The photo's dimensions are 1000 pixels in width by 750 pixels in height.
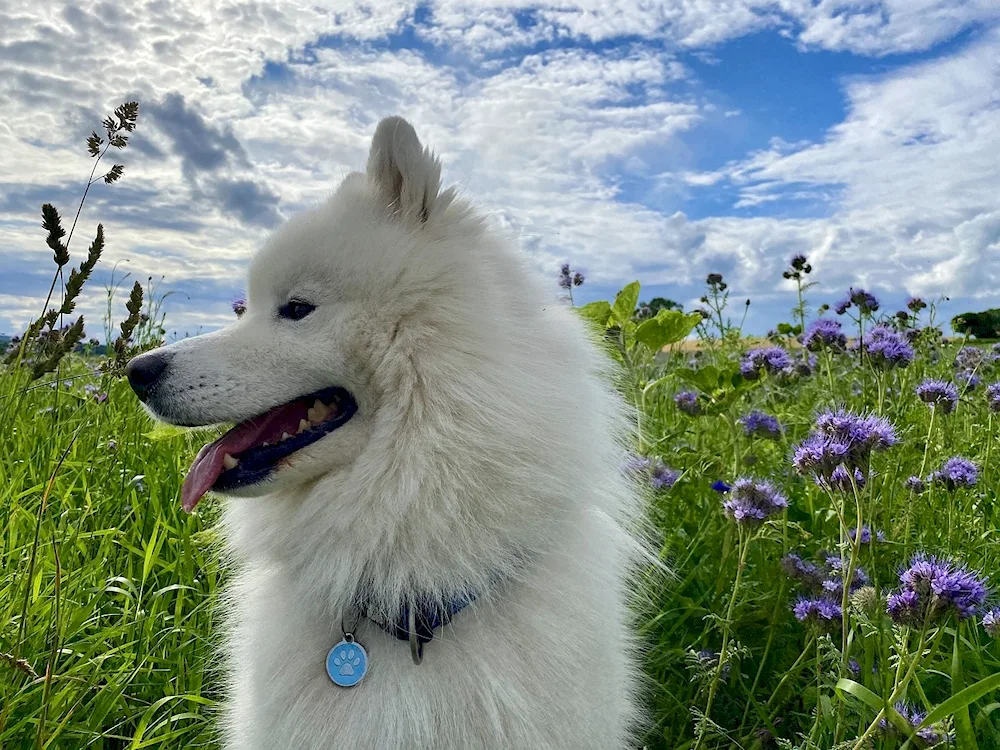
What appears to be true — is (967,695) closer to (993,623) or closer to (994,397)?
(993,623)

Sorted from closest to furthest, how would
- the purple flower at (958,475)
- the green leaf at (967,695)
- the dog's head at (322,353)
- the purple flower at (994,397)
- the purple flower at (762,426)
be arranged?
the green leaf at (967,695), the dog's head at (322,353), the purple flower at (958,475), the purple flower at (762,426), the purple flower at (994,397)

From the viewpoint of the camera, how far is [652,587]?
3.42m

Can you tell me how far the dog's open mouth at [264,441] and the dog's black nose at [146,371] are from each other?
246mm

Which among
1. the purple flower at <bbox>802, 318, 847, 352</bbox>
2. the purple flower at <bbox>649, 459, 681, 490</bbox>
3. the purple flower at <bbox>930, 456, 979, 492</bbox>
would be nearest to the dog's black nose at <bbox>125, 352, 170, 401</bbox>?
the purple flower at <bbox>649, 459, 681, 490</bbox>

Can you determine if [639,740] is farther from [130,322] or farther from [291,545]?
[130,322]

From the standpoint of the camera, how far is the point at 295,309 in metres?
2.20

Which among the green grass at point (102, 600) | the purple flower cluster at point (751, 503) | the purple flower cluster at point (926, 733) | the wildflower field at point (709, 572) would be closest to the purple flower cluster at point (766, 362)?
the wildflower field at point (709, 572)

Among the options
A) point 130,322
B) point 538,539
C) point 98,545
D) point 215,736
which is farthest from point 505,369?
point 98,545

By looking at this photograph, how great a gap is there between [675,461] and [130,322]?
2910mm

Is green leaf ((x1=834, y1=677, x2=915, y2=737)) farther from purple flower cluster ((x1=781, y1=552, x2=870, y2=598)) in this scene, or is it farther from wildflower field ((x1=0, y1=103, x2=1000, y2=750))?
purple flower cluster ((x1=781, y1=552, x2=870, y2=598))

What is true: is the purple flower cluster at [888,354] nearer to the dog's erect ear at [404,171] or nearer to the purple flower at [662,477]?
the purple flower at [662,477]

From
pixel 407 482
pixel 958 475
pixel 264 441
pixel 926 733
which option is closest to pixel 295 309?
pixel 264 441

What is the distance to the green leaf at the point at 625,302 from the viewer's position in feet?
12.6

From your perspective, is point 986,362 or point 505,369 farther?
point 986,362
